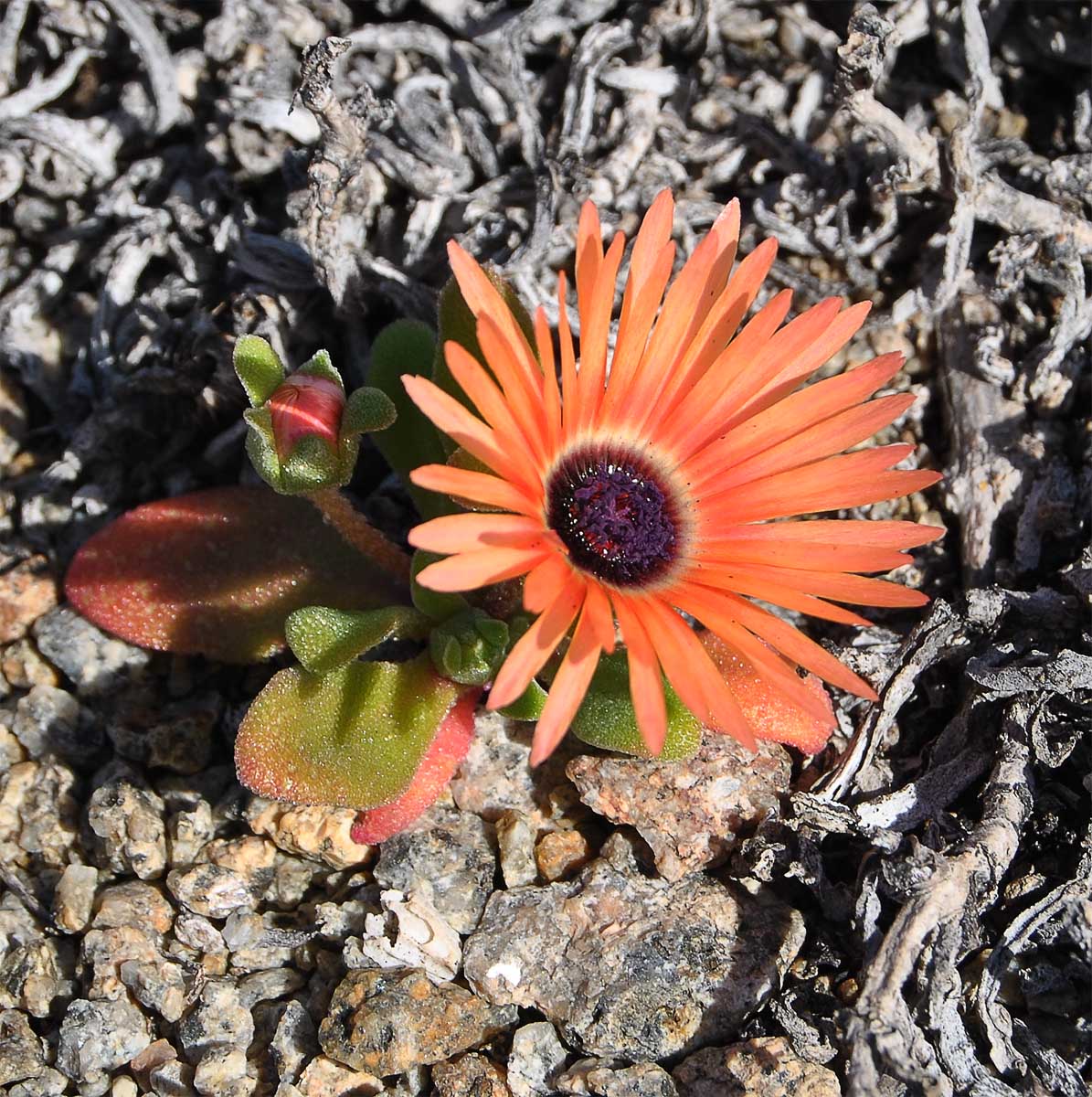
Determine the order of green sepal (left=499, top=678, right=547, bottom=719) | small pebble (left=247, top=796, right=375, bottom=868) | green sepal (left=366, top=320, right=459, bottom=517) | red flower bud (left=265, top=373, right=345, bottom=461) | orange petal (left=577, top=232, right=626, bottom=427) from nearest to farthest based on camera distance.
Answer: orange petal (left=577, top=232, right=626, bottom=427), red flower bud (left=265, top=373, right=345, bottom=461), green sepal (left=499, top=678, right=547, bottom=719), small pebble (left=247, top=796, right=375, bottom=868), green sepal (left=366, top=320, right=459, bottom=517)

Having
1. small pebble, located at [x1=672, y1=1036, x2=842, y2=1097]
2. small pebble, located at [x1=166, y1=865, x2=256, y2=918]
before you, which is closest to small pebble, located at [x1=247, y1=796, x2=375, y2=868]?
small pebble, located at [x1=166, y1=865, x2=256, y2=918]

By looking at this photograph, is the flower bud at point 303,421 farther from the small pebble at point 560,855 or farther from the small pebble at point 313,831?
the small pebble at point 560,855

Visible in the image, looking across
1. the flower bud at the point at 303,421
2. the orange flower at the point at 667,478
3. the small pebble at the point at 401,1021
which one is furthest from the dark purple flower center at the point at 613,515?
the small pebble at the point at 401,1021

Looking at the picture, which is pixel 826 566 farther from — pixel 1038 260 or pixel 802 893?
pixel 1038 260

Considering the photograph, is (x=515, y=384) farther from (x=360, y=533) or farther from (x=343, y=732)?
(x=343, y=732)

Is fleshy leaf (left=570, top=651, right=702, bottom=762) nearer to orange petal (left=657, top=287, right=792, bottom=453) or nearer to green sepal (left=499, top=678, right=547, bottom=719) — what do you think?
green sepal (left=499, top=678, right=547, bottom=719)

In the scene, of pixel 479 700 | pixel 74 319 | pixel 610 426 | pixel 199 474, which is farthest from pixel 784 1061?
pixel 74 319
